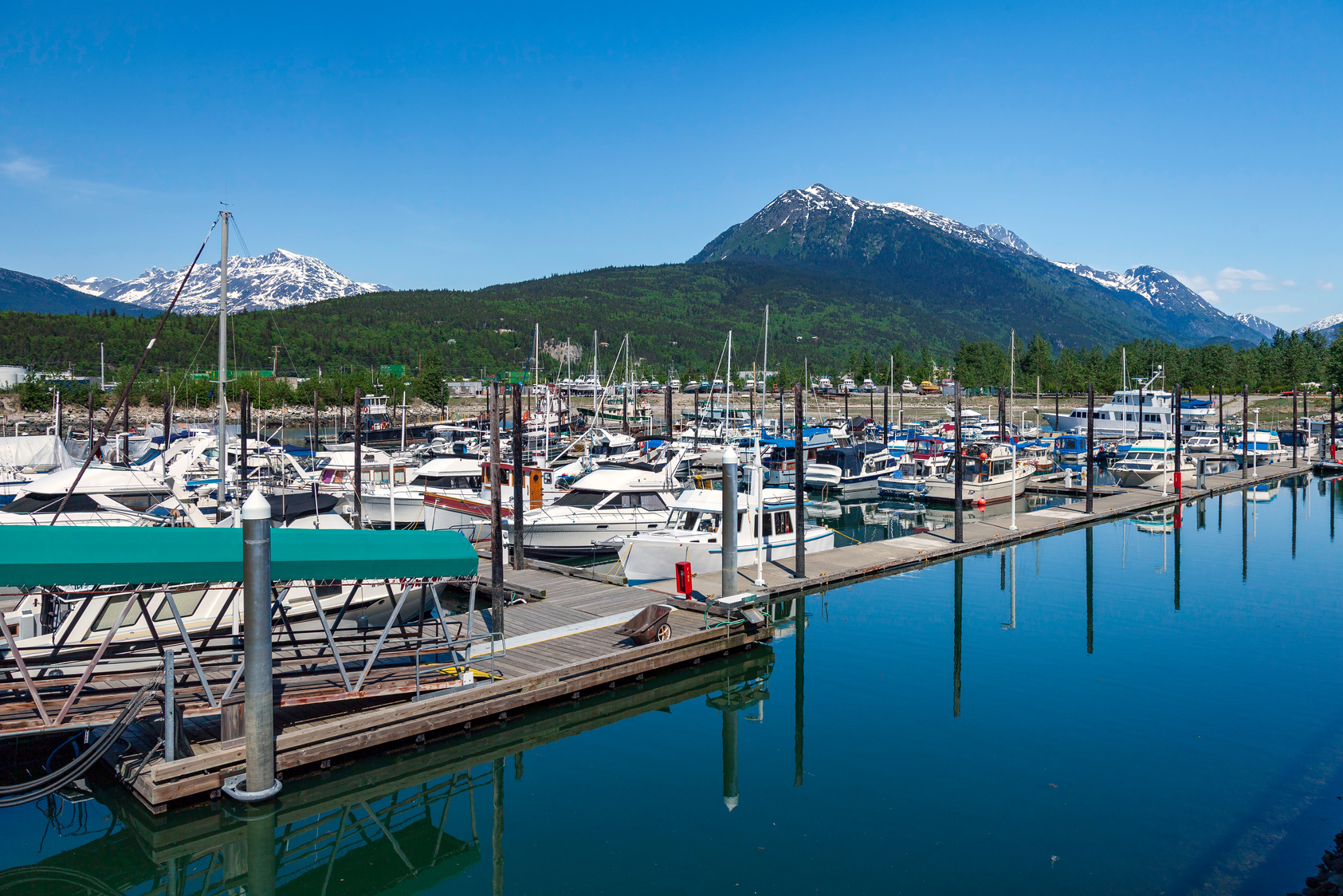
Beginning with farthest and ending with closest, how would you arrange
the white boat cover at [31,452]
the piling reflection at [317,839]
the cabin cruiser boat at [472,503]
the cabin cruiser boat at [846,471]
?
the cabin cruiser boat at [846,471] < the white boat cover at [31,452] < the cabin cruiser boat at [472,503] < the piling reflection at [317,839]

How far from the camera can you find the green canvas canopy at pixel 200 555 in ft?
39.4

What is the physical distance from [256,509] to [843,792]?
9839 mm

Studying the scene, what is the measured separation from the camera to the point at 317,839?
12.8 meters

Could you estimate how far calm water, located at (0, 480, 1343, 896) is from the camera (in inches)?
471

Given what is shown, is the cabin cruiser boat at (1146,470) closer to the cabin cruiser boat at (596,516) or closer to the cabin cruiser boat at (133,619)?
the cabin cruiser boat at (596,516)

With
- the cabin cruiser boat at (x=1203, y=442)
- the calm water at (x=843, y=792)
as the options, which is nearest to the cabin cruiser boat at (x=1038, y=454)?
the cabin cruiser boat at (x=1203, y=442)

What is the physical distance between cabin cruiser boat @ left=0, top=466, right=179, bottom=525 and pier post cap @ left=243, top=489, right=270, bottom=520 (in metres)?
14.3

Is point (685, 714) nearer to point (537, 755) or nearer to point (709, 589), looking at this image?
point (537, 755)

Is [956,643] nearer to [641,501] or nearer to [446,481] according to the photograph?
[641,501]

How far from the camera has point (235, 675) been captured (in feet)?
45.1

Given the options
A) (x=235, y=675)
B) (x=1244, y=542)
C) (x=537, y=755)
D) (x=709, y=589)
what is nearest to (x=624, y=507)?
(x=709, y=589)

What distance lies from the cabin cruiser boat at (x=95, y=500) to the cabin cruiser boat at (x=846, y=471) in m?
32.5

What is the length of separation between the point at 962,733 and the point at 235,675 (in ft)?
41.5

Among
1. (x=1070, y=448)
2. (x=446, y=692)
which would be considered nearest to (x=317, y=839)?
(x=446, y=692)
